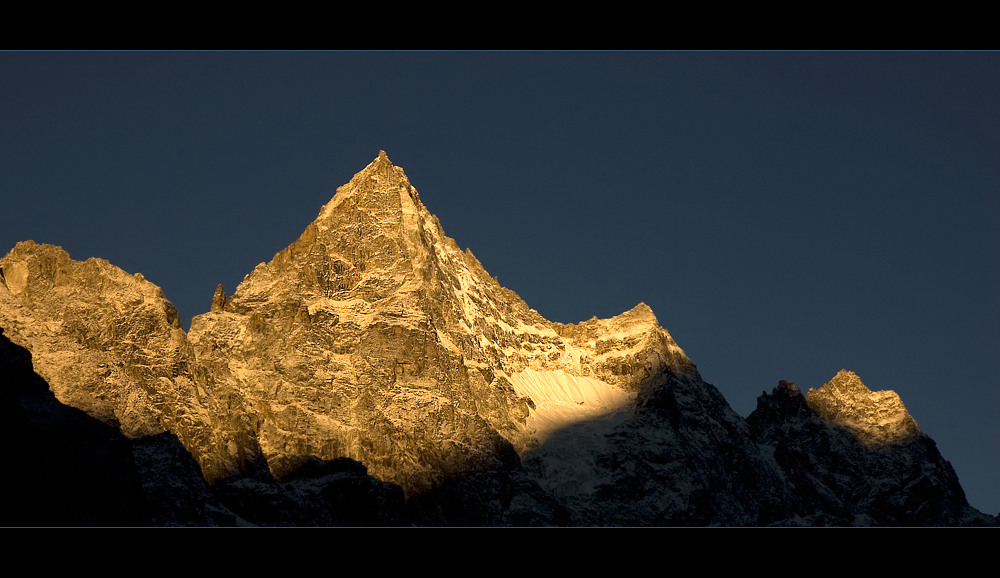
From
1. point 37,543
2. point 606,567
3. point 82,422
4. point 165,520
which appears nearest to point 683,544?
point 606,567

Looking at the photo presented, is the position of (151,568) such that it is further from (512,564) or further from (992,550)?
(992,550)

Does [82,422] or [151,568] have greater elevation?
[82,422]

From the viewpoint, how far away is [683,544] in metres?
46.4

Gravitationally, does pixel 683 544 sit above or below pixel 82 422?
below

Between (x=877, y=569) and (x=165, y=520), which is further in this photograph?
(x=165, y=520)

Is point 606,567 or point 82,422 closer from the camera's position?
point 606,567
